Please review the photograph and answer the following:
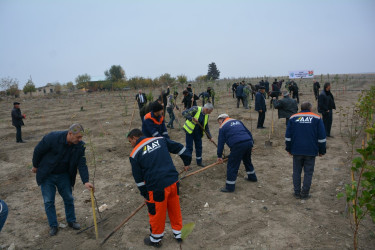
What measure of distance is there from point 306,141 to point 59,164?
13.0ft

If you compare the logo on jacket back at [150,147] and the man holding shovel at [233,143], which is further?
the man holding shovel at [233,143]

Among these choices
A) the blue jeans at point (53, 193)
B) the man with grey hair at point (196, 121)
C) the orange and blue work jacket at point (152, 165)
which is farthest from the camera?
the man with grey hair at point (196, 121)

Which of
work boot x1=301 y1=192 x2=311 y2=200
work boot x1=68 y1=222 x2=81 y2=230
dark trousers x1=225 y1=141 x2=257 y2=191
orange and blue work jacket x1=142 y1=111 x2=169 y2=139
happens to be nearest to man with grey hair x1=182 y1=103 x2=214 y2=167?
orange and blue work jacket x1=142 y1=111 x2=169 y2=139

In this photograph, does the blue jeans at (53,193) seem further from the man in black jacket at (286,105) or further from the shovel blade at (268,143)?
the man in black jacket at (286,105)

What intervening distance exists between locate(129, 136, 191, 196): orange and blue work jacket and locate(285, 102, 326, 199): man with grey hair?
7.80ft

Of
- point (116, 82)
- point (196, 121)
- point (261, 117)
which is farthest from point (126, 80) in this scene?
point (196, 121)

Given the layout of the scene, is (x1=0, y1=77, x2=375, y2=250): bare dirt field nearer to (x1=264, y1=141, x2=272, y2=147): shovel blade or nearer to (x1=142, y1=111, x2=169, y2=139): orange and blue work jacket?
(x1=264, y1=141, x2=272, y2=147): shovel blade

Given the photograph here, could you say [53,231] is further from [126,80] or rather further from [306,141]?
[126,80]

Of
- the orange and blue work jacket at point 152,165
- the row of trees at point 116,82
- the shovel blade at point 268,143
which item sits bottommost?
the shovel blade at point 268,143

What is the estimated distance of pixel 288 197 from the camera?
15.0 feet

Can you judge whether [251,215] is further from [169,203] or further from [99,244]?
[99,244]

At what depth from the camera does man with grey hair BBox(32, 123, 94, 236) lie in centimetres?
353

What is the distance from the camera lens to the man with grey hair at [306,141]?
4207 mm

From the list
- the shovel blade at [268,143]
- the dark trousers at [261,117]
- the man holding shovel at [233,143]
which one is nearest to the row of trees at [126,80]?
the dark trousers at [261,117]
